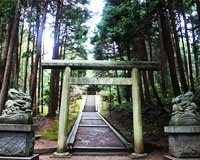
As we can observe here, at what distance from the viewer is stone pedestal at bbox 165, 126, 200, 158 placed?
4.37 meters

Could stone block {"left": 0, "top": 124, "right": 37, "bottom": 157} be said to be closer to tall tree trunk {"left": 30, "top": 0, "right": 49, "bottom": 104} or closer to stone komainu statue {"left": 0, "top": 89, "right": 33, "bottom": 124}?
stone komainu statue {"left": 0, "top": 89, "right": 33, "bottom": 124}

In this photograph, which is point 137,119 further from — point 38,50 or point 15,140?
point 38,50

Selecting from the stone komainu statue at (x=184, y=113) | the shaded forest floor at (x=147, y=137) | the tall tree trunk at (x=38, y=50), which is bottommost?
the shaded forest floor at (x=147, y=137)

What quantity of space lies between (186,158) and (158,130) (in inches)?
185

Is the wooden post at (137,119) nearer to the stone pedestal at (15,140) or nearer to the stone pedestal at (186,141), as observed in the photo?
the stone pedestal at (186,141)

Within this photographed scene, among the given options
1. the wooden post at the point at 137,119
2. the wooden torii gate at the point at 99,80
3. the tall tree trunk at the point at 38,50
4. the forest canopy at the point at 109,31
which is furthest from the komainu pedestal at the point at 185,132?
the tall tree trunk at the point at 38,50

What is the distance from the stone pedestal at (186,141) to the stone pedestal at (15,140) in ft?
12.9

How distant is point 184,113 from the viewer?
4555 mm

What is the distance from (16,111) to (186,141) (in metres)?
4.68

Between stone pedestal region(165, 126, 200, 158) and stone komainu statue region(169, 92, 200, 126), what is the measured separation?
0.46 ft

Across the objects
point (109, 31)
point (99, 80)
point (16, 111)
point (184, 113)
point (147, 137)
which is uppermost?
point (109, 31)

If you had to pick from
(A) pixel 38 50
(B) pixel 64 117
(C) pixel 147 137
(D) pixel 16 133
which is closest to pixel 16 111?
(D) pixel 16 133

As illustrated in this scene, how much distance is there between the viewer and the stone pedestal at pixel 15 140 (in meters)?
4.32

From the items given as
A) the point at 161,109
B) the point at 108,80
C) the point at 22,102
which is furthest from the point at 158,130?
the point at 22,102
